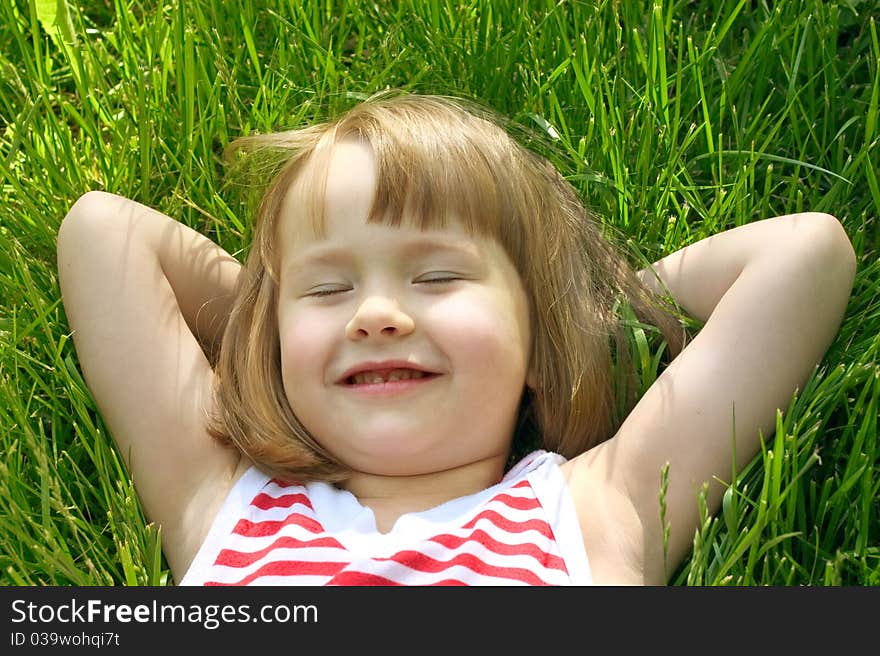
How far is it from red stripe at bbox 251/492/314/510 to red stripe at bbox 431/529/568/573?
28 cm

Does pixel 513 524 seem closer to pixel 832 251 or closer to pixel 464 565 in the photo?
pixel 464 565

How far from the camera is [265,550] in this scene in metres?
2.00

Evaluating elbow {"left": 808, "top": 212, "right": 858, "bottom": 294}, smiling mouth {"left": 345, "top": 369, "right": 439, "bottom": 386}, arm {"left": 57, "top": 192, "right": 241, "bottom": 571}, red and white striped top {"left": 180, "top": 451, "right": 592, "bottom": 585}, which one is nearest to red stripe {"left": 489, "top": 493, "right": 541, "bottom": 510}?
red and white striped top {"left": 180, "top": 451, "right": 592, "bottom": 585}

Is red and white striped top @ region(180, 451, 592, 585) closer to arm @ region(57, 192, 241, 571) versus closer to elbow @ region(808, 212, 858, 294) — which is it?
arm @ region(57, 192, 241, 571)

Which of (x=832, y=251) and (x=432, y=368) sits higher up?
(x=832, y=251)

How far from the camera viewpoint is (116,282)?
2.25m

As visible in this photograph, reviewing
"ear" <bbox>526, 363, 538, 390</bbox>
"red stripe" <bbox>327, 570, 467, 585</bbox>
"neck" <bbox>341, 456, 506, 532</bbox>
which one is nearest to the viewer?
"red stripe" <bbox>327, 570, 467, 585</bbox>

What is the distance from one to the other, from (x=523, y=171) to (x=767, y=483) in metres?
0.73

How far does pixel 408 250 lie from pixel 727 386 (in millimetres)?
576

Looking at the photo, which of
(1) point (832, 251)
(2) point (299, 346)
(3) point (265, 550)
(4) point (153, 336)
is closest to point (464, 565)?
(3) point (265, 550)

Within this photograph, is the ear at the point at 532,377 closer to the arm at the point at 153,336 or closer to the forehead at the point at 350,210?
the forehead at the point at 350,210

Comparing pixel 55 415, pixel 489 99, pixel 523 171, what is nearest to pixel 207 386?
pixel 55 415

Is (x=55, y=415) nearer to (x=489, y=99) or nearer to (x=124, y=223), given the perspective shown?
(x=124, y=223)

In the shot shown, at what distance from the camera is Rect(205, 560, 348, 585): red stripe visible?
1.92m
